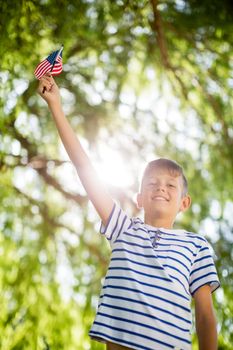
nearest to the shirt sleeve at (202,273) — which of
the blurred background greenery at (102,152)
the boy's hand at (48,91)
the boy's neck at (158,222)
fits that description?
the boy's neck at (158,222)

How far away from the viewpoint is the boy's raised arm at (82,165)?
1925 millimetres

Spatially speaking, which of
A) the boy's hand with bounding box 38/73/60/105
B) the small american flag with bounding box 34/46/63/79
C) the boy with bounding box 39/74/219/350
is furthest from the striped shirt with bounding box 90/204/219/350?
the small american flag with bounding box 34/46/63/79

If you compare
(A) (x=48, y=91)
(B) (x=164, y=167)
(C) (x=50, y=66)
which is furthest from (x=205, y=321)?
(C) (x=50, y=66)

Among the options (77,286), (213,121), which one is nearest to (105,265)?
(77,286)

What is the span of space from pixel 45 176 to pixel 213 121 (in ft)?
5.37

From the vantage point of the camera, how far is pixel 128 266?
1794 millimetres

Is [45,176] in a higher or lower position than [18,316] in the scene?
higher

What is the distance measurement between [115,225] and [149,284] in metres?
0.29

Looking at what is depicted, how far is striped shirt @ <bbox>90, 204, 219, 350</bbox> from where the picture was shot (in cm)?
→ 169

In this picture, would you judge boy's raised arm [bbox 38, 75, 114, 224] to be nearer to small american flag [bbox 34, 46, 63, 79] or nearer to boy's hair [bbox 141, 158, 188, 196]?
small american flag [bbox 34, 46, 63, 79]

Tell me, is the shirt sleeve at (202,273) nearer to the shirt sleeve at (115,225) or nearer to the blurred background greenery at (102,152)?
the shirt sleeve at (115,225)

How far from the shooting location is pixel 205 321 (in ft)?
5.90

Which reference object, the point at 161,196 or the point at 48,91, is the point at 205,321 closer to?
the point at 161,196

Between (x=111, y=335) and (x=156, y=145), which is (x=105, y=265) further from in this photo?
(x=111, y=335)
